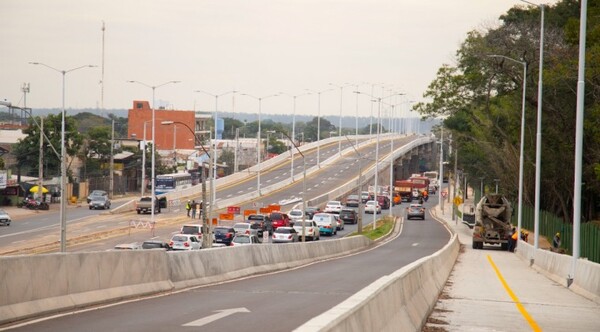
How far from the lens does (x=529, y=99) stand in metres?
71.7

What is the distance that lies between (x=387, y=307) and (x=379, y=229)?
82.0m

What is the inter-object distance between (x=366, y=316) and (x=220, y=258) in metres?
16.2

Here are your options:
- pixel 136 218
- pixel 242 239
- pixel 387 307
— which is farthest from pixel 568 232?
pixel 387 307

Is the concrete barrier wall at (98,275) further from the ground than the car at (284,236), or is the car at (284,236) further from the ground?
the concrete barrier wall at (98,275)

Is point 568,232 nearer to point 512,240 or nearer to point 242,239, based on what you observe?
point 512,240

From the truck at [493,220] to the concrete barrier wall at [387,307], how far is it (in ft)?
146

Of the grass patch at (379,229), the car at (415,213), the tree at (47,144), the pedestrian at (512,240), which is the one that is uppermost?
the tree at (47,144)

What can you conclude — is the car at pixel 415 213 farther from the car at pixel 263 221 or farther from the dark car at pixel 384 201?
the car at pixel 263 221

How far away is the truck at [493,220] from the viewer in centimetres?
6638

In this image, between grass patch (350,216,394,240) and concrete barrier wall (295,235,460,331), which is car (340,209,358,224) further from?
concrete barrier wall (295,235,460,331)

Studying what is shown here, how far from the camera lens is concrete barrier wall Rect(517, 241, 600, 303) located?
26503mm

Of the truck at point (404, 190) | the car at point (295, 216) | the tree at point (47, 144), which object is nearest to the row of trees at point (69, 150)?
the tree at point (47, 144)

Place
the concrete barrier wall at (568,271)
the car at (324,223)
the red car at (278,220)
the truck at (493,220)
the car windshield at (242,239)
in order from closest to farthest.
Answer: the concrete barrier wall at (568,271) → the car windshield at (242,239) → the truck at (493,220) → the red car at (278,220) → the car at (324,223)

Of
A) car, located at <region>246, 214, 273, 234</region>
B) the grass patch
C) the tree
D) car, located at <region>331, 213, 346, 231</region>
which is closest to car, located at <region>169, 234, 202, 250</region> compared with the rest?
car, located at <region>246, 214, 273, 234</region>
